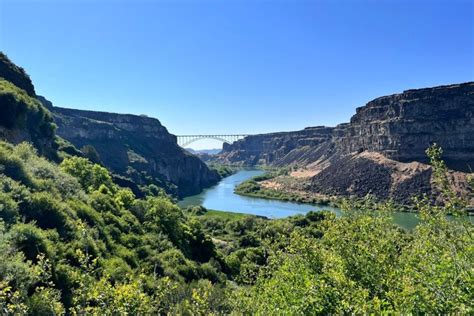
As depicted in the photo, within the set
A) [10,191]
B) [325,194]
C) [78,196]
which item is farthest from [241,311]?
[325,194]

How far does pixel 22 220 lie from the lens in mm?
16031

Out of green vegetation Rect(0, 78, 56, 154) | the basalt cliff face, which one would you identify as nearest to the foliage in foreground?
green vegetation Rect(0, 78, 56, 154)

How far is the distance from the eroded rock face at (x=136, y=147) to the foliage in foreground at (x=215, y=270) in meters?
77.6

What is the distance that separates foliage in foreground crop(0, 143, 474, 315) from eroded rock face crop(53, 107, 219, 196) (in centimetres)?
7762

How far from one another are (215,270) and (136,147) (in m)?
107

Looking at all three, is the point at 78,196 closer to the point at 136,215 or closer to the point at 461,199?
the point at 136,215

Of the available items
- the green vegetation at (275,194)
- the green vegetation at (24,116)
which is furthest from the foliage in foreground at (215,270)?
the green vegetation at (275,194)

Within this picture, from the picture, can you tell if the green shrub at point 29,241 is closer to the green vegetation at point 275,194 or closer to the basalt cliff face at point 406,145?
the basalt cliff face at point 406,145

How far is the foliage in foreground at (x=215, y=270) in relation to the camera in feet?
23.1

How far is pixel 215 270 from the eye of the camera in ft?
89.0

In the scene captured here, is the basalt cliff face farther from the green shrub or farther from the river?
the green shrub

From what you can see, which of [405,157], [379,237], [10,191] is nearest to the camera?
[379,237]

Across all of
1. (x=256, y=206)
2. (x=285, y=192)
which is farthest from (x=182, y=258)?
(x=285, y=192)

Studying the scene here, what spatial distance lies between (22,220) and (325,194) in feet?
311
